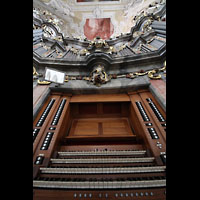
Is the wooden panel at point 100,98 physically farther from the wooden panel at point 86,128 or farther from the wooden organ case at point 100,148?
the wooden panel at point 86,128

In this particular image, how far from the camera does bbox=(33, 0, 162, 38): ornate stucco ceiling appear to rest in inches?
503

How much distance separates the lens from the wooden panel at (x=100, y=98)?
459cm

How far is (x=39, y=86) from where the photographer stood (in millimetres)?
4684

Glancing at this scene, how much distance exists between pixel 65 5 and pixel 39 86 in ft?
43.6

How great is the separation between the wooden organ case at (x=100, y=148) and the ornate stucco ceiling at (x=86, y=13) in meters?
10.4

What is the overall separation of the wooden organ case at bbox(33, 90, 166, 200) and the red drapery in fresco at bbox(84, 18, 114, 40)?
11.0m

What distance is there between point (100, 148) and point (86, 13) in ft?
50.9

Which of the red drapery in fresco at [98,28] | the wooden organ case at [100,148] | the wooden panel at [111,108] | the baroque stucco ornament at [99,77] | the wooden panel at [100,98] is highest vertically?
the red drapery in fresco at [98,28]

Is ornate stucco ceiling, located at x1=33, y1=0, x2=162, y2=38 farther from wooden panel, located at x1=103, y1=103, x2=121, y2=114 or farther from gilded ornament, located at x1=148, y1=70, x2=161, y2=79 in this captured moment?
wooden panel, located at x1=103, y1=103, x2=121, y2=114

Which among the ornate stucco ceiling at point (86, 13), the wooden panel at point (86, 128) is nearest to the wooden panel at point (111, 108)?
the wooden panel at point (86, 128)

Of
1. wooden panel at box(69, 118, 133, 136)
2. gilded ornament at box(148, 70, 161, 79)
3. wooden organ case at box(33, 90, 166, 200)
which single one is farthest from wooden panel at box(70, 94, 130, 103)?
gilded ornament at box(148, 70, 161, 79)

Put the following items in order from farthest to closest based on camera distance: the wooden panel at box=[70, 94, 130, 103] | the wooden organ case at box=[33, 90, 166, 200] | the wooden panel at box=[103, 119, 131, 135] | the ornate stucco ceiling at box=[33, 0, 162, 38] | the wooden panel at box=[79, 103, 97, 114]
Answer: the ornate stucco ceiling at box=[33, 0, 162, 38]
the wooden panel at box=[79, 103, 97, 114]
the wooden panel at box=[70, 94, 130, 103]
the wooden panel at box=[103, 119, 131, 135]
the wooden organ case at box=[33, 90, 166, 200]

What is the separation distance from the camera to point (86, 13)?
1431 centimetres

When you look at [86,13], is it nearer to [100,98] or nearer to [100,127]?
[100,98]
